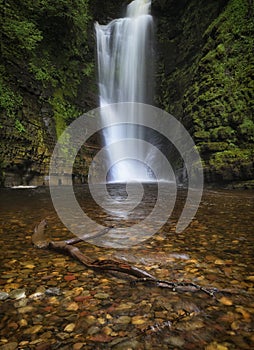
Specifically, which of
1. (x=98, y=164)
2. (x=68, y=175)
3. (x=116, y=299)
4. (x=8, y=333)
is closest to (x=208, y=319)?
(x=116, y=299)

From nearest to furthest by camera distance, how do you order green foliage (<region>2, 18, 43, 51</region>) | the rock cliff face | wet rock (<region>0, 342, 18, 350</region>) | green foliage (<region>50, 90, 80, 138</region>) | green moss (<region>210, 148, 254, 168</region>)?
wet rock (<region>0, 342, 18, 350</region>) → green moss (<region>210, 148, 254, 168</region>) → the rock cliff face → green foliage (<region>2, 18, 43, 51</region>) → green foliage (<region>50, 90, 80, 138</region>)

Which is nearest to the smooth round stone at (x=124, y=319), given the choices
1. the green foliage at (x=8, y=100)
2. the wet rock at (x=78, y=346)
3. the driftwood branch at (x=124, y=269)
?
the wet rock at (x=78, y=346)

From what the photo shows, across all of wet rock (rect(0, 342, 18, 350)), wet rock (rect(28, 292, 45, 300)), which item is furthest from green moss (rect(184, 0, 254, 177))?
wet rock (rect(0, 342, 18, 350))

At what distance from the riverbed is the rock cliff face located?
23.1 ft

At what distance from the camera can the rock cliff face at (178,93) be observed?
8.94 metres

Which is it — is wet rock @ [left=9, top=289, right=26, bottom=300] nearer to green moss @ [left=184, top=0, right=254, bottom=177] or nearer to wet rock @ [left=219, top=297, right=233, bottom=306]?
wet rock @ [left=219, top=297, right=233, bottom=306]

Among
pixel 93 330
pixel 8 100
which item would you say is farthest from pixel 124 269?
pixel 8 100

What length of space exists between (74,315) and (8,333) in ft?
1.14

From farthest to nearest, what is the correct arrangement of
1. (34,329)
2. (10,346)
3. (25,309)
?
1. (25,309)
2. (34,329)
3. (10,346)

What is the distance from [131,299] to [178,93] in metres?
15.4

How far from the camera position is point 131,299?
151 cm

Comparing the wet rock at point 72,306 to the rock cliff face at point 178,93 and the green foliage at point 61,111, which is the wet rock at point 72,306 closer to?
the rock cliff face at point 178,93

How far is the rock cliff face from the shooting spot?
894 cm

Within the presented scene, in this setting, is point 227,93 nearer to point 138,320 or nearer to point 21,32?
point 21,32
